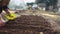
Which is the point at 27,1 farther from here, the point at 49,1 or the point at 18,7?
the point at 49,1

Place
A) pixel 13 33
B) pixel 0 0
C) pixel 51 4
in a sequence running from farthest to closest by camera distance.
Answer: pixel 51 4, pixel 0 0, pixel 13 33

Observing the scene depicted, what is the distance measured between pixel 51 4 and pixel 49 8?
10 cm

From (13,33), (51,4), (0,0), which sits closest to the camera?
(13,33)

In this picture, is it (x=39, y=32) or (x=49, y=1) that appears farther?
(x=49, y=1)

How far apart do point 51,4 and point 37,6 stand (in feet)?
0.73

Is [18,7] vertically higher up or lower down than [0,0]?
lower down

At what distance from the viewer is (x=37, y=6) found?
248 centimetres

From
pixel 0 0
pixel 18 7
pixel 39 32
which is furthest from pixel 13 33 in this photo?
pixel 18 7

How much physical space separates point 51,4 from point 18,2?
489 millimetres

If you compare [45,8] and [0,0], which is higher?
[0,0]

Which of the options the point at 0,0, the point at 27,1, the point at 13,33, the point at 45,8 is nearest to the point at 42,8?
the point at 45,8

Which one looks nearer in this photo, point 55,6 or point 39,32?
point 39,32

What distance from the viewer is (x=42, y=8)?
8.03ft

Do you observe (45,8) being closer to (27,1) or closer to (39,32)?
(27,1)
